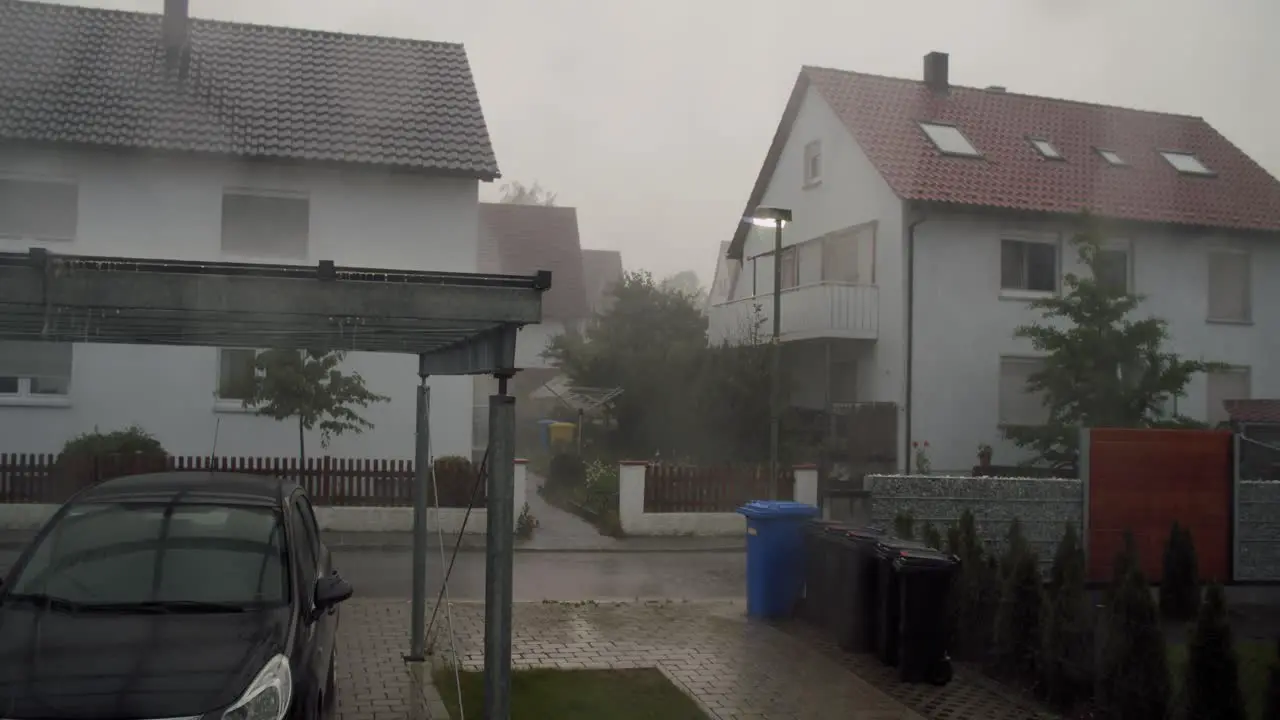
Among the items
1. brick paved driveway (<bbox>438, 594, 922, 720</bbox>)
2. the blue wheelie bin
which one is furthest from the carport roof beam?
the blue wheelie bin

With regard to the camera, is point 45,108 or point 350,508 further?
point 45,108

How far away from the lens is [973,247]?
22047 mm

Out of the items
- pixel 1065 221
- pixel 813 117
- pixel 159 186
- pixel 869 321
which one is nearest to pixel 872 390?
pixel 869 321

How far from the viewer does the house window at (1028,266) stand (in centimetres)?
2247

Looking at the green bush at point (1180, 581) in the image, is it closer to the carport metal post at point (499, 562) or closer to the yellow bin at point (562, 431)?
the carport metal post at point (499, 562)

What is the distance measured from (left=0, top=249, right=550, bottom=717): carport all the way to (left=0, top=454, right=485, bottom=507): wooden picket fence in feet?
33.4

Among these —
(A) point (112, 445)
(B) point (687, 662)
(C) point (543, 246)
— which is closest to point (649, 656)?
(B) point (687, 662)

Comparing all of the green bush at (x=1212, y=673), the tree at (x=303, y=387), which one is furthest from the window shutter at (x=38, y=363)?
the green bush at (x=1212, y=673)

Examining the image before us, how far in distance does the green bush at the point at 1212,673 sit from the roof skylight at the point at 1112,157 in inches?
811

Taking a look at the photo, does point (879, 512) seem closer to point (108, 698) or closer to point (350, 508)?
point (350, 508)

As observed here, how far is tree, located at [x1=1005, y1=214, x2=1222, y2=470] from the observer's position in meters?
18.2

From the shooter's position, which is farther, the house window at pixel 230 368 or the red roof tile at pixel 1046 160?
the red roof tile at pixel 1046 160

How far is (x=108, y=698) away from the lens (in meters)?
4.43

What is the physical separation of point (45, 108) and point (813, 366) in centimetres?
1563
